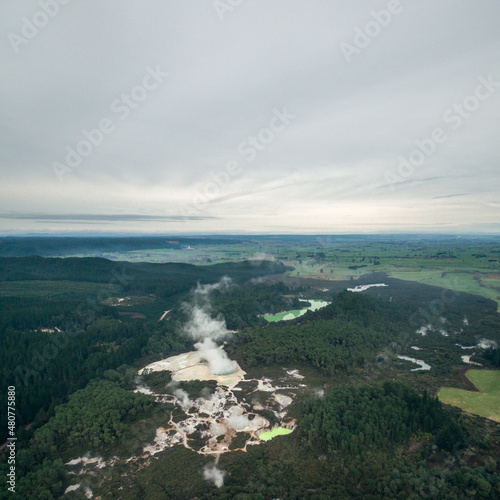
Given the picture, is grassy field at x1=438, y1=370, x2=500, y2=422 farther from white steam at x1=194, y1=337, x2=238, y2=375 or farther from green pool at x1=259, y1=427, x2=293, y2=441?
white steam at x1=194, y1=337, x2=238, y2=375

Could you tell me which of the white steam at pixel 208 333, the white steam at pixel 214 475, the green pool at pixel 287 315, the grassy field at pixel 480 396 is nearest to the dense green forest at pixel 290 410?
the white steam at pixel 214 475

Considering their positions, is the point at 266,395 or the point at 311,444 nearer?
the point at 311,444

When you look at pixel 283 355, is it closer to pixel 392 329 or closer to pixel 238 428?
pixel 238 428

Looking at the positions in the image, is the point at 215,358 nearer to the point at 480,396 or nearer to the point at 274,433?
the point at 274,433

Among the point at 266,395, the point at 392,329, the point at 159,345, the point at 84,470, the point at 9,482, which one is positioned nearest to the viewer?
the point at 9,482

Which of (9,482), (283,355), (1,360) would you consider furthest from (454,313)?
(1,360)

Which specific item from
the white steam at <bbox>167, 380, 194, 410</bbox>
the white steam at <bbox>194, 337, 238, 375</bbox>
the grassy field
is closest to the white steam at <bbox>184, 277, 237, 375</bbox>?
the white steam at <bbox>194, 337, 238, 375</bbox>
